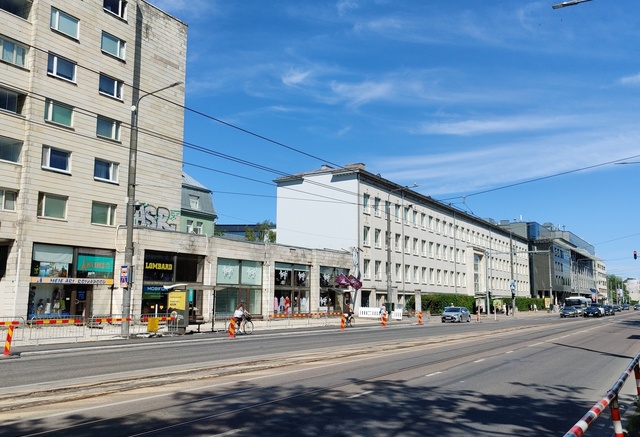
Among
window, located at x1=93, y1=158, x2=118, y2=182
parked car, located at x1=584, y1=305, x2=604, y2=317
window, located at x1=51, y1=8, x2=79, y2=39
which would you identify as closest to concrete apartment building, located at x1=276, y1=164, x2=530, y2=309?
parked car, located at x1=584, y1=305, x2=604, y2=317

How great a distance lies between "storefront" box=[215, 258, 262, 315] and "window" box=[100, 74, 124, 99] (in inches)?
514

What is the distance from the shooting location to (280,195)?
60875mm

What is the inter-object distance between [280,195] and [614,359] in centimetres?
4658

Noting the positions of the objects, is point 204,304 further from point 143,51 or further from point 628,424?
point 628,424

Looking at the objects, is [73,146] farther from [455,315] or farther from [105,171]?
[455,315]

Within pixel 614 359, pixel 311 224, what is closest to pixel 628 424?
pixel 614 359

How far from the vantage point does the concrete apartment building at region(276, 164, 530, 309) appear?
179 ft

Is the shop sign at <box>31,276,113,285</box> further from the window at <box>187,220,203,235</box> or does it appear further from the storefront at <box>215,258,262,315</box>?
the window at <box>187,220,203,235</box>

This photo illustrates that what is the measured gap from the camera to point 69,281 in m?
31.3

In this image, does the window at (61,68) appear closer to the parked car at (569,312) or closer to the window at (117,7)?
the window at (117,7)

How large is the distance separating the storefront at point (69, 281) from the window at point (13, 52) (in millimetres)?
10216

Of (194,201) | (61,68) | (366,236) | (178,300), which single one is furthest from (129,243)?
(366,236)

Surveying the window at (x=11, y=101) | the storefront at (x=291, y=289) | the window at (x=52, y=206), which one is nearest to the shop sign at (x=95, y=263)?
the window at (x=52, y=206)

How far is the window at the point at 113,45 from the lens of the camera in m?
35.8
